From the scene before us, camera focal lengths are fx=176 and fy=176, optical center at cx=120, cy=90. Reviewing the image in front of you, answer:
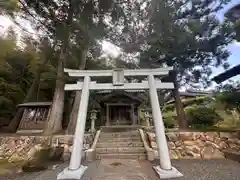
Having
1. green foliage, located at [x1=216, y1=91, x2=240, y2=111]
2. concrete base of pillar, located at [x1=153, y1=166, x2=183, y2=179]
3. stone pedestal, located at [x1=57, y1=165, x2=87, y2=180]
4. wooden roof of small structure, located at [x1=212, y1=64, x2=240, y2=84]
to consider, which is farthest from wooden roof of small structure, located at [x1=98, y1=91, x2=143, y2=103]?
concrete base of pillar, located at [x1=153, y1=166, x2=183, y2=179]

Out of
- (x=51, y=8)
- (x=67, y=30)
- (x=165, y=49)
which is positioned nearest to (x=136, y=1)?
(x=165, y=49)

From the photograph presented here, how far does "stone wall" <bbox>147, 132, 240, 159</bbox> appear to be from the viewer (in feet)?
25.2

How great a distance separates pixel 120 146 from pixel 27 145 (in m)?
4.21

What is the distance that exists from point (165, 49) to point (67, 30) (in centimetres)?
583

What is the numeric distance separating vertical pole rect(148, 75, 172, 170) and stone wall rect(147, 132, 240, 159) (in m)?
2.68

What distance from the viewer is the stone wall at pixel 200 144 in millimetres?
7672

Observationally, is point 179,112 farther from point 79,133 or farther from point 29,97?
point 29,97

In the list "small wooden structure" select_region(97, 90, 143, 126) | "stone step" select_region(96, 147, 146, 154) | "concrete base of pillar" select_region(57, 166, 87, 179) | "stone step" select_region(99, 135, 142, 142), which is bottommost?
"concrete base of pillar" select_region(57, 166, 87, 179)

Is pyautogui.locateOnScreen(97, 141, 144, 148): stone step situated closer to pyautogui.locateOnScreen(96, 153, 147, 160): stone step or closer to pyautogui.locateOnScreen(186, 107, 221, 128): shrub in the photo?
pyautogui.locateOnScreen(96, 153, 147, 160): stone step

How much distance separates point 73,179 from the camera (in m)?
4.50

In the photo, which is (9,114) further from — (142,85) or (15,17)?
(142,85)

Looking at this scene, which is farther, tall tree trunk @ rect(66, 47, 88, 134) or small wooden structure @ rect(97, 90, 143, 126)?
small wooden structure @ rect(97, 90, 143, 126)

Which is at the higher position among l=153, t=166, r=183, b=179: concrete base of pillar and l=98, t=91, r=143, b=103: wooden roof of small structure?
l=98, t=91, r=143, b=103: wooden roof of small structure

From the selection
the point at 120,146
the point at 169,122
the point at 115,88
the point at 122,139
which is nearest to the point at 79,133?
the point at 115,88
